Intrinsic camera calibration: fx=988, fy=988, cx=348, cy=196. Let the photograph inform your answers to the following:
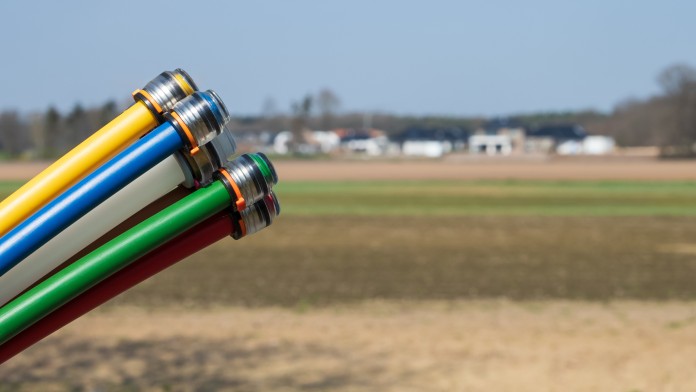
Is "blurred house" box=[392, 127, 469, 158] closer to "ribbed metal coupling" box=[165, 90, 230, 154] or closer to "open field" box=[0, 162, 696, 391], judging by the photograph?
"open field" box=[0, 162, 696, 391]

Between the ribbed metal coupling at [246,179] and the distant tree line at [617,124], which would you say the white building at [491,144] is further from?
the ribbed metal coupling at [246,179]

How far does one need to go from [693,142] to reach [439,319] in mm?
96816

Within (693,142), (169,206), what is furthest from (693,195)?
(693,142)

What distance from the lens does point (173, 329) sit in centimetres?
1188

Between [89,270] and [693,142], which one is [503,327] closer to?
[89,270]

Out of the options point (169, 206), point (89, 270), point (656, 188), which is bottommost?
point (656, 188)

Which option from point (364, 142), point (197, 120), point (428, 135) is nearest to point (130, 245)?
point (197, 120)

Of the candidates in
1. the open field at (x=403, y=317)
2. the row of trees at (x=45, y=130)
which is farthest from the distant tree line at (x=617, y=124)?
the open field at (x=403, y=317)

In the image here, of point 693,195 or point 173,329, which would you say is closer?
point 173,329

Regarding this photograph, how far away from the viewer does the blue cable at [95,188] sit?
223cm

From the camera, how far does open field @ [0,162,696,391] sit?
930 centimetres

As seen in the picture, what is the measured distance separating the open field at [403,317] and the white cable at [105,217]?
21.7ft

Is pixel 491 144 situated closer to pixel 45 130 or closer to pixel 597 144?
pixel 597 144

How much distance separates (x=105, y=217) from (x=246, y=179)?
34cm
